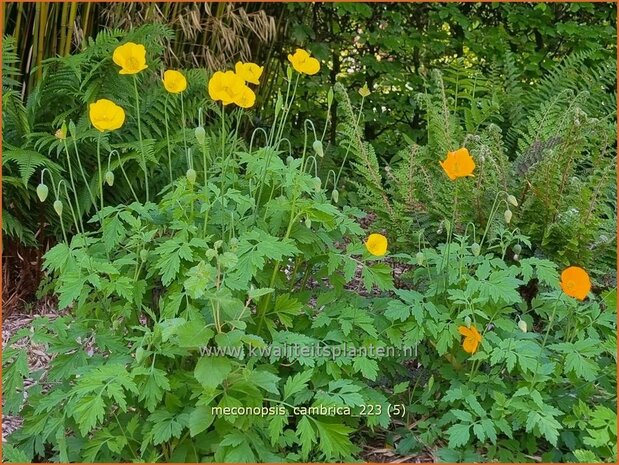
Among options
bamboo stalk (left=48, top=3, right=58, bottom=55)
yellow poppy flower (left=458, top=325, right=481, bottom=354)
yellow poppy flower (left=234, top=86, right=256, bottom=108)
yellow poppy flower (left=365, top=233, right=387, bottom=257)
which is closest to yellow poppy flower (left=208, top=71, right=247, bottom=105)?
yellow poppy flower (left=234, top=86, right=256, bottom=108)

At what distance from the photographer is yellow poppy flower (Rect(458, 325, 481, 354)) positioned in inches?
76.4

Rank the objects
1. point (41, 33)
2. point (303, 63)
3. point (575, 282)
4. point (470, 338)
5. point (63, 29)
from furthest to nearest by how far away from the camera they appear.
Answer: point (63, 29) < point (41, 33) < point (303, 63) < point (470, 338) < point (575, 282)

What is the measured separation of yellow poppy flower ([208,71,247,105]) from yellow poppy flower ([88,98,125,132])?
10.6 inches

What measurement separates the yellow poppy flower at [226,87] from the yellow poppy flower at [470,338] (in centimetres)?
93

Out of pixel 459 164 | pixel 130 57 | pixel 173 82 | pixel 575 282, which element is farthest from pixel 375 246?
pixel 130 57

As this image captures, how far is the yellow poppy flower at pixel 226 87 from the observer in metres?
1.91

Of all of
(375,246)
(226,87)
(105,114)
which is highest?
(226,87)

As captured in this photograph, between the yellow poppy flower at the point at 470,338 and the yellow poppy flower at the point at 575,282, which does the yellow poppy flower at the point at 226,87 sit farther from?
the yellow poppy flower at the point at 575,282

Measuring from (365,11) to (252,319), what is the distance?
2.71m

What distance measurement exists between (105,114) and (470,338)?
1.22 meters

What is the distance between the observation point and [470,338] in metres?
1.96

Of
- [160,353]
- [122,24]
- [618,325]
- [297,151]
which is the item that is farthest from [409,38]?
[160,353]

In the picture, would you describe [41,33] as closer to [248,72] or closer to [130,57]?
[130,57]

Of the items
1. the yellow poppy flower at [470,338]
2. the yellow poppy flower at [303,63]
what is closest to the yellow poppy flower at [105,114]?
the yellow poppy flower at [303,63]
